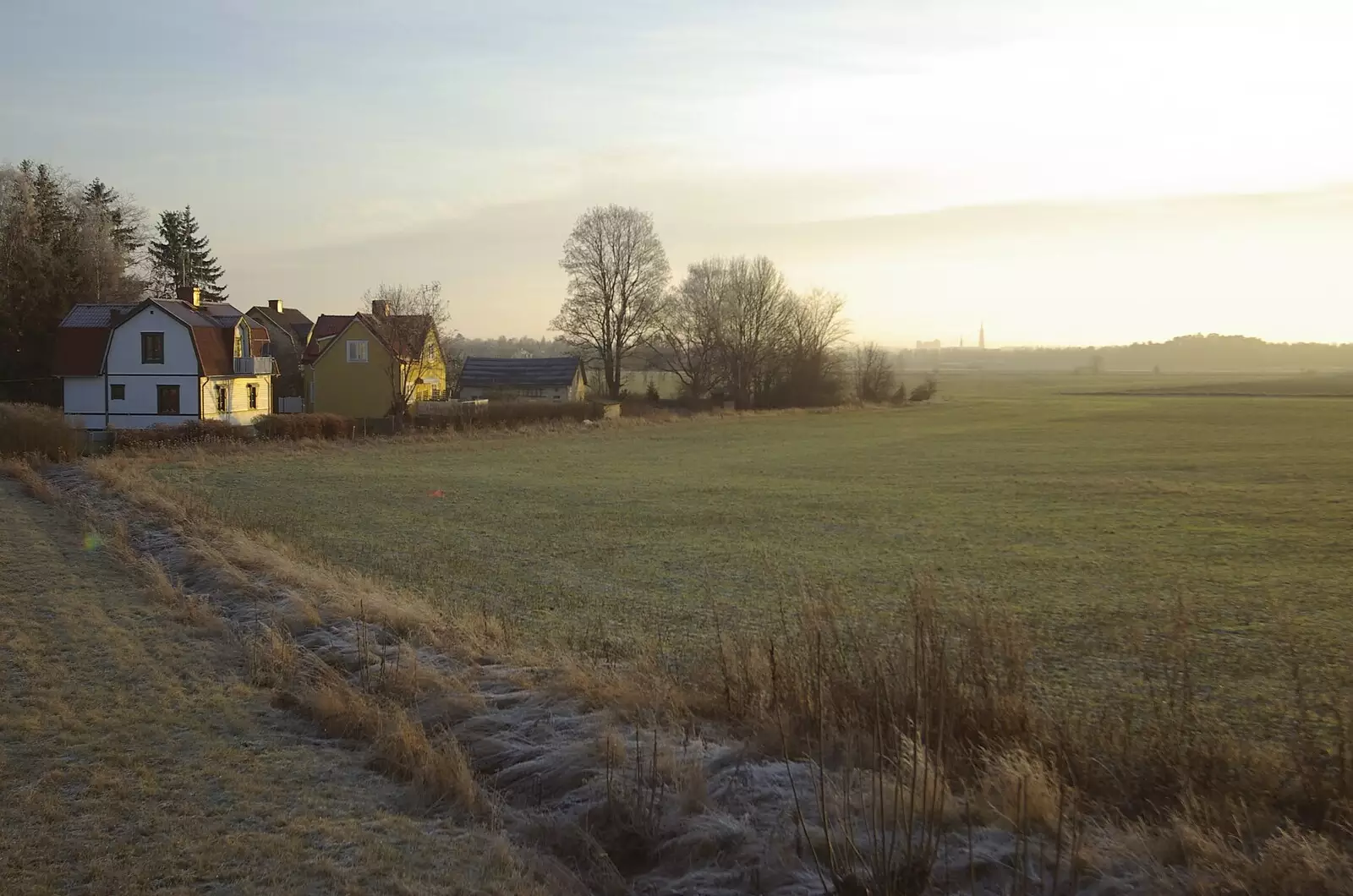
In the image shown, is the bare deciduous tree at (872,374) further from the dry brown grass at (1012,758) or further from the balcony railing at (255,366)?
the dry brown grass at (1012,758)

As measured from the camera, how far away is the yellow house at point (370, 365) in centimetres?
5925

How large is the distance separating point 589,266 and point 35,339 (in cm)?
3950

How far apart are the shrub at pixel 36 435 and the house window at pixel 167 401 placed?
17.8m

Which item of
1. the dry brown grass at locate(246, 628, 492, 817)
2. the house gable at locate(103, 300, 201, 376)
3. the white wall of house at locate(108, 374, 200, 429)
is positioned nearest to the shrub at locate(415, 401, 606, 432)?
the white wall of house at locate(108, 374, 200, 429)

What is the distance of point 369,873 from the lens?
5.58 m

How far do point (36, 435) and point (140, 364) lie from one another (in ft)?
65.4

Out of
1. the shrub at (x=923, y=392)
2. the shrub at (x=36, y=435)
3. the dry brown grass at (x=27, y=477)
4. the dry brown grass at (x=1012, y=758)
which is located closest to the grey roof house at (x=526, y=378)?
the shrub at (x=36, y=435)

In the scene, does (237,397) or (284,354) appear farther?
(284,354)

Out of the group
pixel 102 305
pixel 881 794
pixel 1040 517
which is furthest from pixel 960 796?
pixel 102 305

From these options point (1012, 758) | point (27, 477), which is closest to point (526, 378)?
point (27, 477)

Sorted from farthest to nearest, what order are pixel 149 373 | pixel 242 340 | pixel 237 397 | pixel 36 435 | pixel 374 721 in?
pixel 237 397
pixel 242 340
pixel 149 373
pixel 36 435
pixel 374 721

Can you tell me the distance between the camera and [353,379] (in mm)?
61156

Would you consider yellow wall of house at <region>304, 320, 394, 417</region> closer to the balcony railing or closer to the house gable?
the balcony railing

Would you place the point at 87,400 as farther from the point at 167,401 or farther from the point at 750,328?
the point at 750,328
